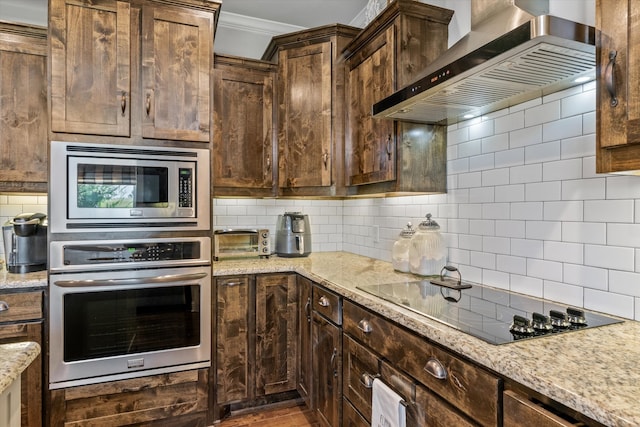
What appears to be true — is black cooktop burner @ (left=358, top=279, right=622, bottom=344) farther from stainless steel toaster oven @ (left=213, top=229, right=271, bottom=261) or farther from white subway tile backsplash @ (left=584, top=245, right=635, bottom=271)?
stainless steel toaster oven @ (left=213, top=229, right=271, bottom=261)

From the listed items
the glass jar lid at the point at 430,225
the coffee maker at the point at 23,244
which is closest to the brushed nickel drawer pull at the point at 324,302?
the glass jar lid at the point at 430,225

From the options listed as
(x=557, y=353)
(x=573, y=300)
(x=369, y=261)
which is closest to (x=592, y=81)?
(x=573, y=300)

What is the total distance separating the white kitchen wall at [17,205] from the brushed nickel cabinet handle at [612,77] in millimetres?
2987

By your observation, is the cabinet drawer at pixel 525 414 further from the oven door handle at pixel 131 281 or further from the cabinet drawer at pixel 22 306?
the cabinet drawer at pixel 22 306

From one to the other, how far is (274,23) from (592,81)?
247 cm

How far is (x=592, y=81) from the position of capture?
4.50 ft

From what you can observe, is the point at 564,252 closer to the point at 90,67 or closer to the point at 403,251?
the point at 403,251

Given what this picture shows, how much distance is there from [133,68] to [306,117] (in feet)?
3.58

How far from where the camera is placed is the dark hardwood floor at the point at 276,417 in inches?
91.0

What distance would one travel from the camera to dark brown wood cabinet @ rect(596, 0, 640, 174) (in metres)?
0.92

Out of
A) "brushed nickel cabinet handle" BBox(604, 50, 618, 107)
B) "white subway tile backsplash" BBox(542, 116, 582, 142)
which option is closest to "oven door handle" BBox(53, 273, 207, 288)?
"white subway tile backsplash" BBox(542, 116, 582, 142)

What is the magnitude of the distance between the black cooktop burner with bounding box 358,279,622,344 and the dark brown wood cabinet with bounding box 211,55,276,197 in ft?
4.36

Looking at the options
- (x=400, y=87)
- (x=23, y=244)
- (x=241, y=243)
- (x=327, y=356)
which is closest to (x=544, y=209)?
Answer: (x=400, y=87)

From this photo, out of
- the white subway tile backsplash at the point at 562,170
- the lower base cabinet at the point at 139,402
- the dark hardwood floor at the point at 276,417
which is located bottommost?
the dark hardwood floor at the point at 276,417
